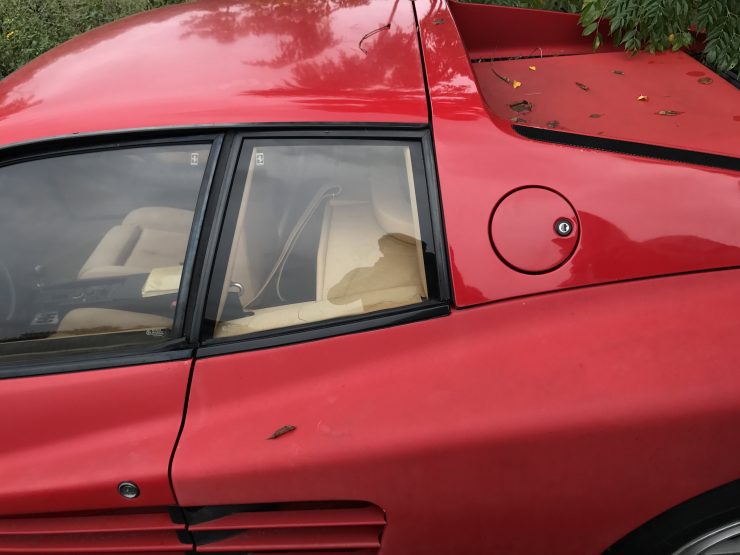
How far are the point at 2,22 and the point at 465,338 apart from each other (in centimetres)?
552

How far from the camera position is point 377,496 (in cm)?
135

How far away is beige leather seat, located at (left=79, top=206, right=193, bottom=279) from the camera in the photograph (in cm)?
157

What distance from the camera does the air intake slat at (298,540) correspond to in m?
1.42

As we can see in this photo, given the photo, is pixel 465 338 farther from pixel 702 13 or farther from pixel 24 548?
pixel 702 13

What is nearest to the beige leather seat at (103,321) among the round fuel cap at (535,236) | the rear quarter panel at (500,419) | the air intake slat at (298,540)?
the rear quarter panel at (500,419)

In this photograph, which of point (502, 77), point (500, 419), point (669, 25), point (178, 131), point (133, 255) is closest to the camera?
point (500, 419)

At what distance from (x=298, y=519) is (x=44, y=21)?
5164mm

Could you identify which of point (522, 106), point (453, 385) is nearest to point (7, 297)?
point (453, 385)

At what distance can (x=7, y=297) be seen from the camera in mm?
1610

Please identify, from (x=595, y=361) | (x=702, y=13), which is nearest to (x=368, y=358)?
(x=595, y=361)

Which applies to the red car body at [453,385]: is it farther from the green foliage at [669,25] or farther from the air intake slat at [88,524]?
the green foliage at [669,25]

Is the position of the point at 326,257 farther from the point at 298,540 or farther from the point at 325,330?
the point at 298,540

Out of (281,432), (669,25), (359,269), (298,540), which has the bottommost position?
(298,540)

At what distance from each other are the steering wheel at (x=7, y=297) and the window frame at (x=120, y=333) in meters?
0.08
